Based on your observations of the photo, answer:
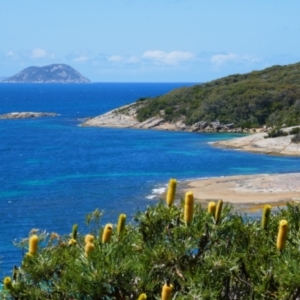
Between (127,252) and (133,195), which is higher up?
Result: (127,252)

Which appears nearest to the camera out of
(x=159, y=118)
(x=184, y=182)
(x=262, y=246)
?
(x=262, y=246)

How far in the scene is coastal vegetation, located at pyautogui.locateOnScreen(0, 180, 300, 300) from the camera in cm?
815

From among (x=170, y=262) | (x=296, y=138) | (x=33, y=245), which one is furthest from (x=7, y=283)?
(x=296, y=138)

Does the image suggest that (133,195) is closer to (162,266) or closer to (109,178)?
(109,178)

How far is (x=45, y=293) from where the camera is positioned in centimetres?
877

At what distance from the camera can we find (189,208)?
8680 millimetres

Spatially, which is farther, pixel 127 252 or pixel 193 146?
pixel 193 146

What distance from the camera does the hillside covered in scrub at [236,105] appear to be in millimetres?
92975

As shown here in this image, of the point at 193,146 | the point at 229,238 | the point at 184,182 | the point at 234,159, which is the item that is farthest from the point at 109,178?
the point at 229,238

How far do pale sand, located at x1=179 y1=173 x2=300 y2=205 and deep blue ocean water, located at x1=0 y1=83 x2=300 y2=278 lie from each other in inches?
118

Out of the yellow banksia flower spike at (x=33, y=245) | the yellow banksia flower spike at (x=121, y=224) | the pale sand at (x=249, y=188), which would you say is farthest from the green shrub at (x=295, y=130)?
the yellow banksia flower spike at (x=33, y=245)

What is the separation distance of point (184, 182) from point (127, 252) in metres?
42.5

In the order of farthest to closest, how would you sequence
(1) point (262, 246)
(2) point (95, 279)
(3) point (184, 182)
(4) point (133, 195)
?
1. (3) point (184, 182)
2. (4) point (133, 195)
3. (1) point (262, 246)
4. (2) point (95, 279)

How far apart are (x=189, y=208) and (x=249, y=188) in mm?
37771
